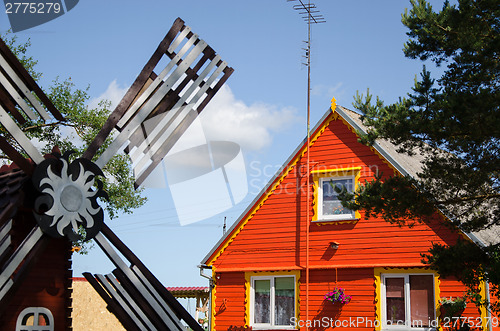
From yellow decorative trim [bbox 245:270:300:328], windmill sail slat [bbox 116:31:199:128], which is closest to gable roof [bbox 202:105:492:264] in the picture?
yellow decorative trim [bbox 245:270:300:328]

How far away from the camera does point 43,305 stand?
907cm

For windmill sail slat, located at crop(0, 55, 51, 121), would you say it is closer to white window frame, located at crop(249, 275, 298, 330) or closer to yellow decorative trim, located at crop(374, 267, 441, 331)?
white window frame, located at crop(249, 275, 298, 330)

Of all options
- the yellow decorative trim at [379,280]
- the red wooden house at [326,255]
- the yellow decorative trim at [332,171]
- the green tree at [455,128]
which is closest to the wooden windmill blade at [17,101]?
the green tree at [455,128]

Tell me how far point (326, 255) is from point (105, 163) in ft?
28.2

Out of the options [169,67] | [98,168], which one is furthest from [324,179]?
[98,168]

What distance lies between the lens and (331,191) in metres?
17.0

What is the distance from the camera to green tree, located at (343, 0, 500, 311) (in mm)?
10664

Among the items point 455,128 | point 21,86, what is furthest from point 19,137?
point 455,128

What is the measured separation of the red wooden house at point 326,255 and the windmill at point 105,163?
5.98 metres

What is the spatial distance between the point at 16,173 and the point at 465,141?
7618 millimetres

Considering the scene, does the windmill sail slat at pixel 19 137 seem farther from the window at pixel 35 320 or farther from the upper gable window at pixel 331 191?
the upper gable window at pixel 331 191

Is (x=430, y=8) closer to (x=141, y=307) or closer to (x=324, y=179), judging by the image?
(x=324, y=179)

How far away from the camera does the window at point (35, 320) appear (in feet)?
28.6

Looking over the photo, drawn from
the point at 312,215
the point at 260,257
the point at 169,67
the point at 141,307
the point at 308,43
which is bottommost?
the point at 141,307
